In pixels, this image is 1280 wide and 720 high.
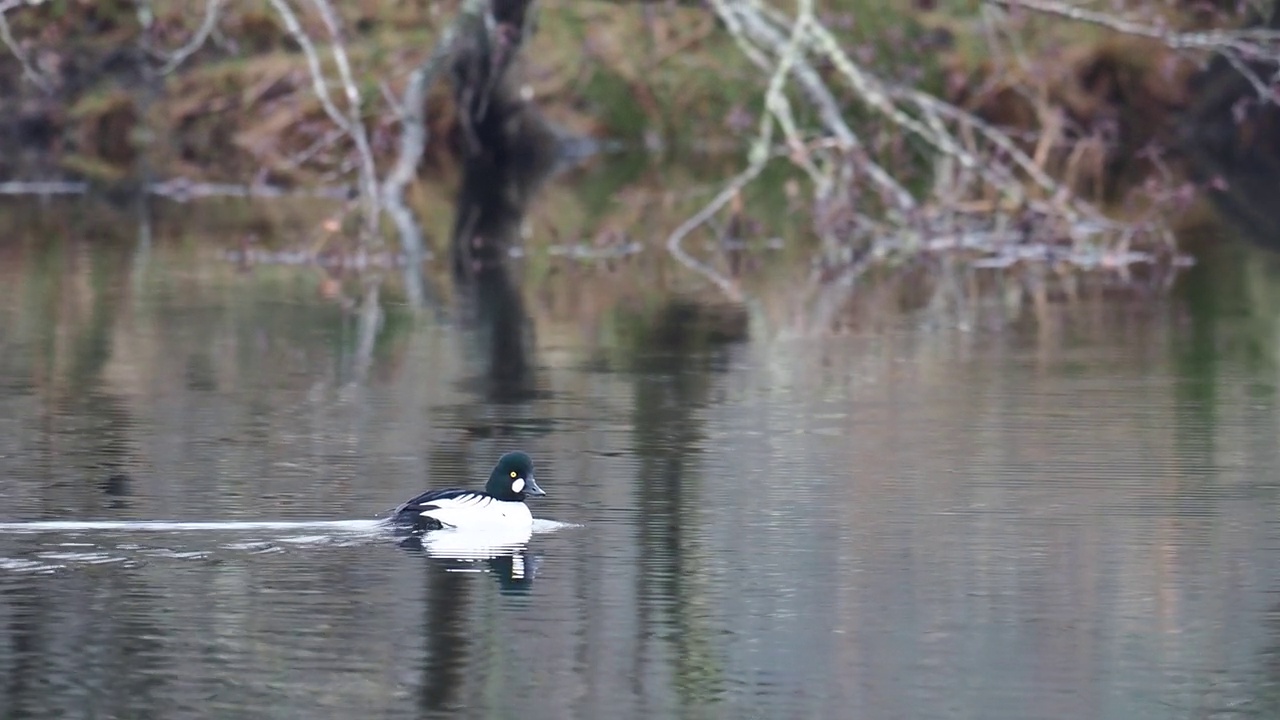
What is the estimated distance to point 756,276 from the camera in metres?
17.2

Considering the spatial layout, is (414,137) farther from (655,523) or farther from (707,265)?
(655,523)

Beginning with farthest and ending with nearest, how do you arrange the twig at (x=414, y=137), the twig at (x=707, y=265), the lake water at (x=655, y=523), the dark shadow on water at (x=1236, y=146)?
the dark shadow on water at (x=1236, y=146), the twig at (x=414, y=137), the twig at (x=707, y=265), the lake water at (x=655, y=523)

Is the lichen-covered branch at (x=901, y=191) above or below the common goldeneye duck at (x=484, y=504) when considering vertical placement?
above

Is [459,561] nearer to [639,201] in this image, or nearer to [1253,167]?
[639,201]

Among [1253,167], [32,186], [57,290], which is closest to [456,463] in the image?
[57,290]

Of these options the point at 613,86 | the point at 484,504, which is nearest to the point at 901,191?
the point at 484,504

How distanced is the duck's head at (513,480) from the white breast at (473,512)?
0.14 ft

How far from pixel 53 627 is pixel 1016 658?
2341 millimetres

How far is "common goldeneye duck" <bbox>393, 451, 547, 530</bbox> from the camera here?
317 inches

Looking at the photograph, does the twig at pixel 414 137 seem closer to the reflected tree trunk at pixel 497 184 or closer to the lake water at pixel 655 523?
the reflected tree trunk at pixel 497 184

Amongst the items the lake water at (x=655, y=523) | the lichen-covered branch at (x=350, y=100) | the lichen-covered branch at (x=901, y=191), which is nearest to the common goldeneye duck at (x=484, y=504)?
the lake water at (x=655, y=523)

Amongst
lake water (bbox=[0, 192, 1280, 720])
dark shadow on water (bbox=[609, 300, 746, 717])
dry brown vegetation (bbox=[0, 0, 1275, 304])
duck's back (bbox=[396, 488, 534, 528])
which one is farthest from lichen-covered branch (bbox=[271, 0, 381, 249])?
duck's back (bbox=[396, 488, 534, 528])

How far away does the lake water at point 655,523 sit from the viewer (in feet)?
20.9

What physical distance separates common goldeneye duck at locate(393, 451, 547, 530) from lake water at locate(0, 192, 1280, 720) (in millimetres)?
127
